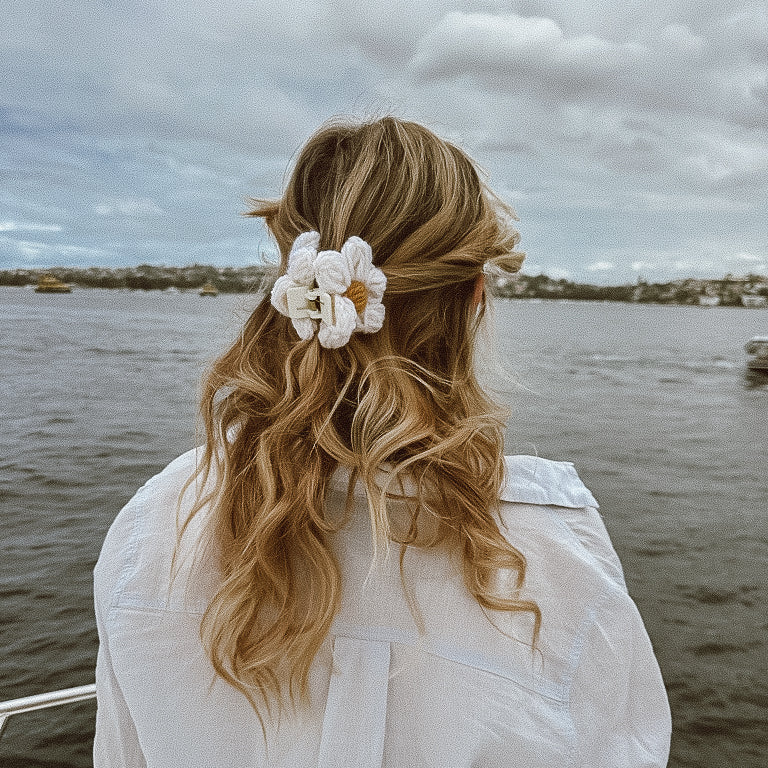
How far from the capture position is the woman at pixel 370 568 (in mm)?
1077

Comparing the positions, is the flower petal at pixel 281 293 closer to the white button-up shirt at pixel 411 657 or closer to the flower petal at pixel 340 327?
the flower petal at pixel 340 327

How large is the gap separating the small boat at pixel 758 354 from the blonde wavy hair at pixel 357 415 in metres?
37.6

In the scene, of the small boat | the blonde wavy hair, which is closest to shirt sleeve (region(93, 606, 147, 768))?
the blonde wavy hair

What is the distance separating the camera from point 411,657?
108cm

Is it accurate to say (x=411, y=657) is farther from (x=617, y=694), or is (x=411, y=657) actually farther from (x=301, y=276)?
(x=301, y=276)

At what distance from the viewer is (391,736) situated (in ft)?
3.57

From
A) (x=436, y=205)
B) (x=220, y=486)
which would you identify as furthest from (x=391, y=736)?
(x=436, y=205)

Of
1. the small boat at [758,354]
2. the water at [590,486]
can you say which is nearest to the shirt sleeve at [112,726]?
the water at [590,486]

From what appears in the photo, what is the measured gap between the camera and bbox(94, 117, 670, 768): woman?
108 centimetres

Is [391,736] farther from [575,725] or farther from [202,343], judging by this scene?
[202,343]

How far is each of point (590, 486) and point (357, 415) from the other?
1432 centimetres

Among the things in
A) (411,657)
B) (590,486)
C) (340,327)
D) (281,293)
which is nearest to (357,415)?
(340,327)

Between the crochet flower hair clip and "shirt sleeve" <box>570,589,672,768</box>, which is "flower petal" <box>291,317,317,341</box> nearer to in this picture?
the crochet flower hair clip

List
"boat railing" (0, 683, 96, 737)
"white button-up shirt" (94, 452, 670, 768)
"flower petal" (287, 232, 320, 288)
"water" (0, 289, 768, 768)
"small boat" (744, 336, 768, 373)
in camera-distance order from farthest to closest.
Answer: "small boat" (744, 336, 768, 373)
"water" (0, 289, 768, 768)
"boat railing" (0, 683, 96, 737)
"flower petal" (287, 232, 320, 288)
"white button-up shirt" (94, 452, 670, 768)
